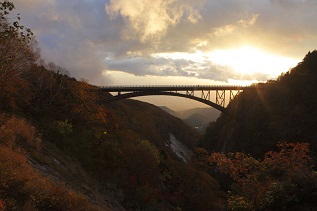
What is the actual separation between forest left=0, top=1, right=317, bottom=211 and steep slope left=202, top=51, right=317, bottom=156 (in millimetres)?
274

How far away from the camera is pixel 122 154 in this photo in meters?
32.4

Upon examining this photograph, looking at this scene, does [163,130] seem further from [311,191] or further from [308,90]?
[311,191]

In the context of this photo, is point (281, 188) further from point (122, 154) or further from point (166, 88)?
point (166, 88)

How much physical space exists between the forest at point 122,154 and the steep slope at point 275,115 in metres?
0.27

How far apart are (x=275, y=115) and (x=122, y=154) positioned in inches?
1871

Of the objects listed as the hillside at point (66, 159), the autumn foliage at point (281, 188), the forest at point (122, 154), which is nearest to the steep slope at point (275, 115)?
the forest at point (122, 154)

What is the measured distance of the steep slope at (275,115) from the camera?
58.3 meters

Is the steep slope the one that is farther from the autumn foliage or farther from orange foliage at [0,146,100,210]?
orange foliage at [0,146,100,210]

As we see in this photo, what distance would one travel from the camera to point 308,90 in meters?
63.1

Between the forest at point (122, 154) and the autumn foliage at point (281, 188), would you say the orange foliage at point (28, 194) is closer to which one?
the forest at point (122, 154)

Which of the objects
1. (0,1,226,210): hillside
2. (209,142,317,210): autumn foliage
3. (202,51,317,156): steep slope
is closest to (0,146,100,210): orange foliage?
(0,1,226,210): hillside

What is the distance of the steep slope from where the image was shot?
58312 millimetres

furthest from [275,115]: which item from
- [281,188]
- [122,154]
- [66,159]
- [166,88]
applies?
[281,188]

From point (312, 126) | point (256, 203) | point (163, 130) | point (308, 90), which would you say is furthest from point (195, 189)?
point (163, 130)
